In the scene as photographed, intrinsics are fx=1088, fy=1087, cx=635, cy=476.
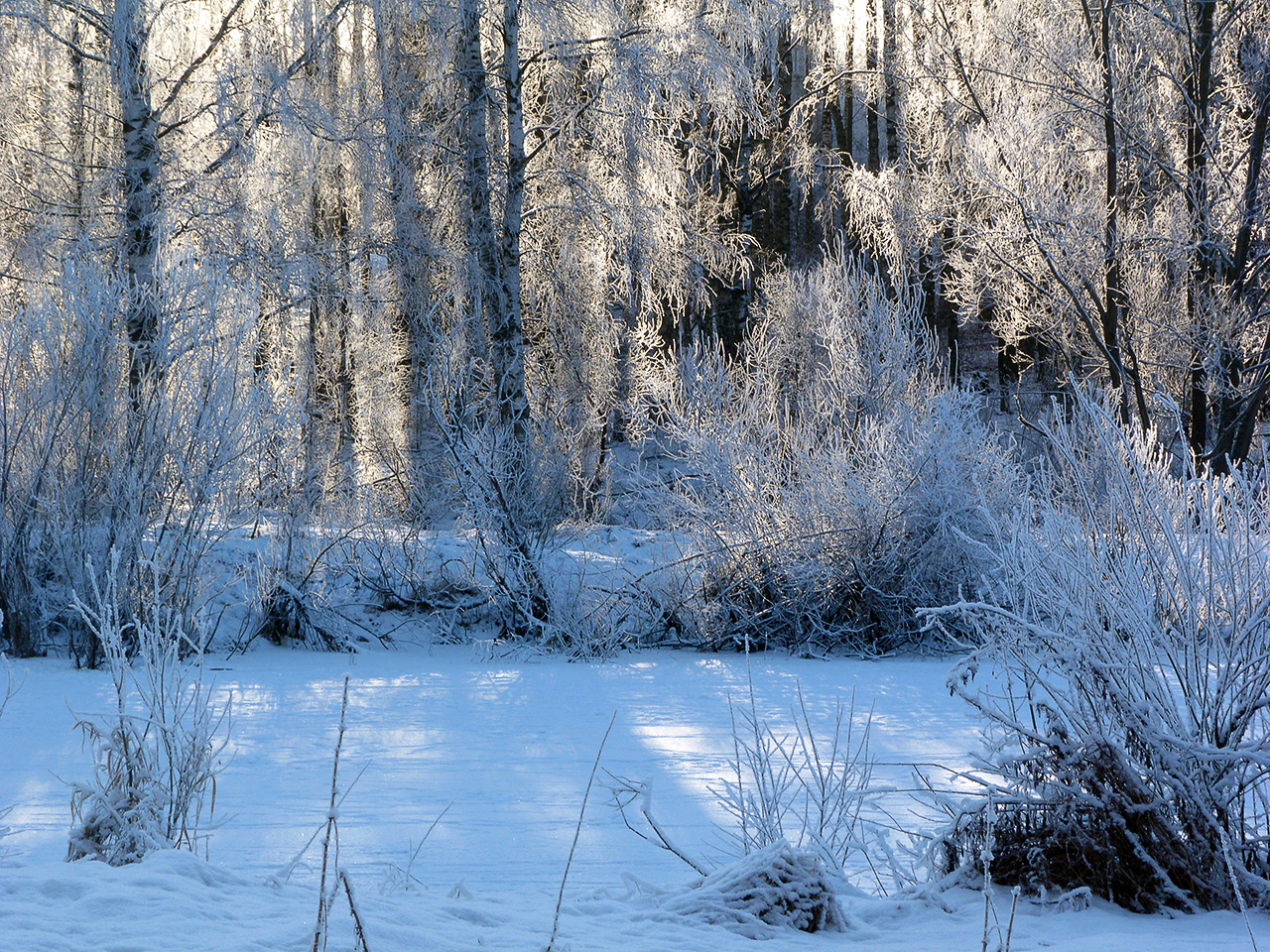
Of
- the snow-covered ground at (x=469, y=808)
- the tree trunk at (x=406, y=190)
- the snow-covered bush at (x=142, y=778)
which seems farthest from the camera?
the tree trunk at (x=406, y=190)

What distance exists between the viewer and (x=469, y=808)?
184 inches

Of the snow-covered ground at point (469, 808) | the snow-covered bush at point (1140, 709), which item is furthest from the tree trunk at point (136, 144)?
the snow-covered bush at point (1140, 709)

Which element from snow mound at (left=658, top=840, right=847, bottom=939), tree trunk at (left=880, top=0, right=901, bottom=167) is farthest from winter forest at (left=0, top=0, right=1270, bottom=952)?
tree trunk at (left=880, top=0, right=901, bottom=167)

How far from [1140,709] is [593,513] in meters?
8.39

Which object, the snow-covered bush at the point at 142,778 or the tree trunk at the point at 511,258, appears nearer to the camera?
the snow-covered bush at the point at 142,778

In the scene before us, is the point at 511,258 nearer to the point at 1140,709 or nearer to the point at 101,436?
the point at 101,436

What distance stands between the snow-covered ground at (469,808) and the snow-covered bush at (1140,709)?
0.19m

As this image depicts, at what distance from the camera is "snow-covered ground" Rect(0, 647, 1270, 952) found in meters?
2.90

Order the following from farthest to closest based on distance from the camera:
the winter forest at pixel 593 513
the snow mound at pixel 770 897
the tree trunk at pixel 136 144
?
1. the tree trunk at pixel 136 144
2. the winter forest at pixel 593 513
3. the snow mound at pixel 770 897

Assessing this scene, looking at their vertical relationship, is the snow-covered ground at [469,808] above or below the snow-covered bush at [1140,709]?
below

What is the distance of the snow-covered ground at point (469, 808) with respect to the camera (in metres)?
2.90

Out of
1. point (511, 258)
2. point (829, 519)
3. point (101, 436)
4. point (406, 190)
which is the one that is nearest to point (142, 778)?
point (101, 436)

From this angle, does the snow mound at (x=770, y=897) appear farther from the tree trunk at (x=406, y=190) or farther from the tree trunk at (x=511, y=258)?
the tree trunk at (x=406, y=190)

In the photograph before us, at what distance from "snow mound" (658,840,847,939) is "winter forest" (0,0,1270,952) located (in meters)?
0.01
